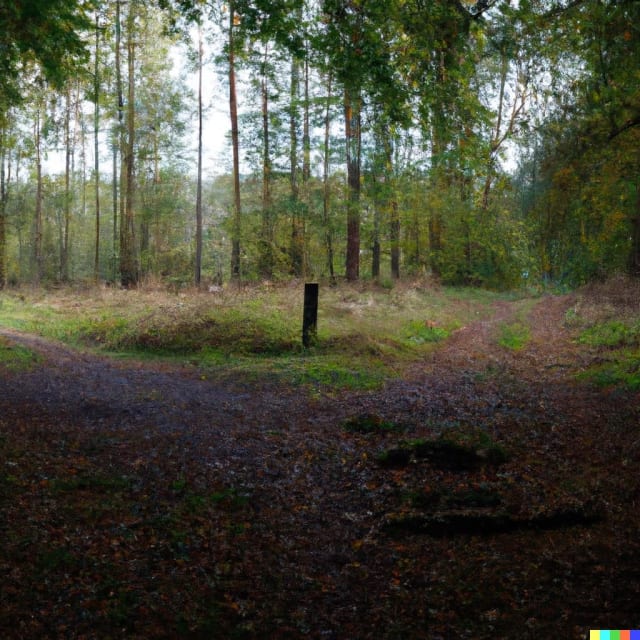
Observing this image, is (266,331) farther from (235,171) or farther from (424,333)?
(235,171)

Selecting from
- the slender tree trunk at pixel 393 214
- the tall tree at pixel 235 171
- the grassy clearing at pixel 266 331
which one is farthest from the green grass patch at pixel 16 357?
the slender tree trunk at pixel 393 214

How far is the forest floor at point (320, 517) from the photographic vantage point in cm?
303

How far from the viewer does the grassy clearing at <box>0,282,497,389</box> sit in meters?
10.1

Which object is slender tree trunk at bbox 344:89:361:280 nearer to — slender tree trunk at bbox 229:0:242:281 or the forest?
the forest

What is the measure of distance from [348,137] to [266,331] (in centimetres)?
1327

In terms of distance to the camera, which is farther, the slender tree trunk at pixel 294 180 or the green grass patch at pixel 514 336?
the slender tree trunk at pixel 294 180

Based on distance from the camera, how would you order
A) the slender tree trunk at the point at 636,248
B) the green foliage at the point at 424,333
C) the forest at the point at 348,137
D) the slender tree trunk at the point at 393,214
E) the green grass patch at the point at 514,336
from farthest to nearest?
the slender tree trunk at the point at 393,214, the slender tree trunk at the point at 636,248, the green foliage at the point at 424,333, the green grass patch at the point at 514,336, the forest at the point at 348,137

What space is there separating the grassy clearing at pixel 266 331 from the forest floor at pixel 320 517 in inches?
94.6

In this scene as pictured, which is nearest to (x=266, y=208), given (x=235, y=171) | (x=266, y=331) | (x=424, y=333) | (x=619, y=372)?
(x=235, y=171)

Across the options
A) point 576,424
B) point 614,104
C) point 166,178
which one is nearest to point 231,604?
point 576,424

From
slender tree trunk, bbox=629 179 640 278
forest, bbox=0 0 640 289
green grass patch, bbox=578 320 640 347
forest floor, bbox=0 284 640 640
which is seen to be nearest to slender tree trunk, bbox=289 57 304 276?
forest, bbox=0 0 640 289

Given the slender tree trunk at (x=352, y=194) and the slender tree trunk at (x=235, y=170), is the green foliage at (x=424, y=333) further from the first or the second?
the slender tree trunk at (x=235, y=170)

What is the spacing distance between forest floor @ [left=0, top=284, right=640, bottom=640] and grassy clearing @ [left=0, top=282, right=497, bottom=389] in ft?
7.88

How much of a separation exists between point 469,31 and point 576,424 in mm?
5191
